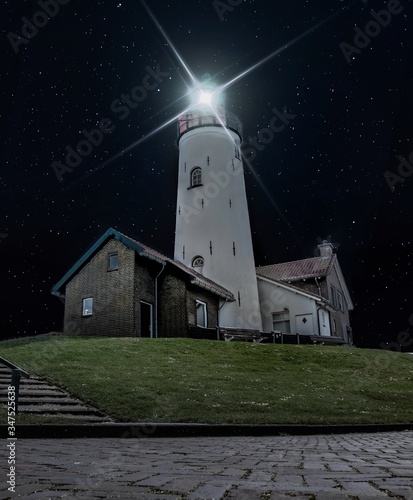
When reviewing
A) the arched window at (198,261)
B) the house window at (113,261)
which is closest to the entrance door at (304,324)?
the arched window at (198,261)

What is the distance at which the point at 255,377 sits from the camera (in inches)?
645

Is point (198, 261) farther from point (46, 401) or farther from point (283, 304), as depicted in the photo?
point (46, 401)

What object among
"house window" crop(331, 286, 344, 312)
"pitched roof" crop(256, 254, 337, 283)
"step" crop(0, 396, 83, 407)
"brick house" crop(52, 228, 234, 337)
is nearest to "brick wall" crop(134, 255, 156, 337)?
"brick house" crop(52, 228, 234, 337)

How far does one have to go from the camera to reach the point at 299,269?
1633 inches

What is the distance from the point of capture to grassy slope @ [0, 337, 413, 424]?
37.7 ft

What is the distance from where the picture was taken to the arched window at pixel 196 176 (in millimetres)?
35269

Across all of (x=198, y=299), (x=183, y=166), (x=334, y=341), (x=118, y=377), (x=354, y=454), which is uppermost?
(x=183, y=166)

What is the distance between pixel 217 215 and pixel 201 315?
7555mm

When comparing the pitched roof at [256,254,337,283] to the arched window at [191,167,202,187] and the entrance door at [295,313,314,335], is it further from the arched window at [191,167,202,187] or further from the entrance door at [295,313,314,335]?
the arched window at [191,167,202,187]

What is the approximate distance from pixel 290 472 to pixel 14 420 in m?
6.54

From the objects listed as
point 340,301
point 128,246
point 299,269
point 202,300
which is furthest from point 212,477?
point 340,301

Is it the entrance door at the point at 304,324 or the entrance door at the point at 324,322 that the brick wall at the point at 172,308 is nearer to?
the entrance door at the point at 304,324

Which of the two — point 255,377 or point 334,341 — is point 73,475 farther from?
point 334,341

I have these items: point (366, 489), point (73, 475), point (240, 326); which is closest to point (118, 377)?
point (73, 475)
